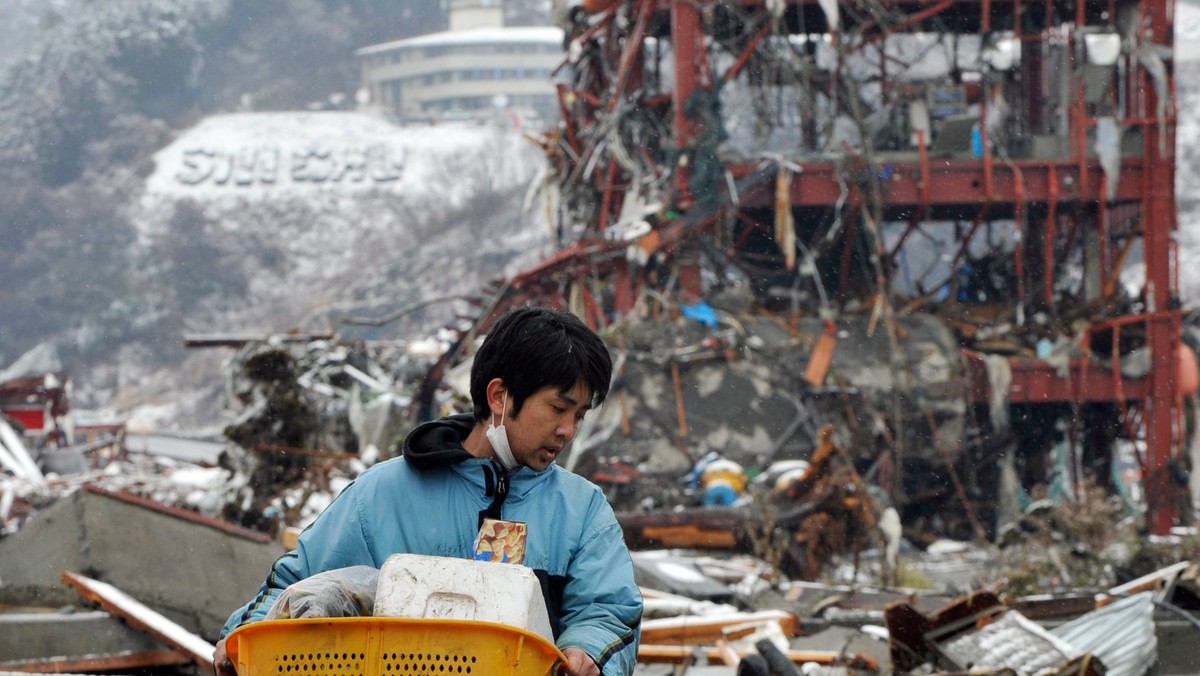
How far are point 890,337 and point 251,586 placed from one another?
1182cm

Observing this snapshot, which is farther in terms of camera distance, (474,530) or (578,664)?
(474,530)

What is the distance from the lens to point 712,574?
1017cm

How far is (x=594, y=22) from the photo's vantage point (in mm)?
21188

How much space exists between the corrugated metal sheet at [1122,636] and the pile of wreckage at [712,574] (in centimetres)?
1

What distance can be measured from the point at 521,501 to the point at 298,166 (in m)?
72.9

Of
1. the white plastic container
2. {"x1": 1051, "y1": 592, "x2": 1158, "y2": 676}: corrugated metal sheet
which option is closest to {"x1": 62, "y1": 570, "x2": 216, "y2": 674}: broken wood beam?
the white plastic container

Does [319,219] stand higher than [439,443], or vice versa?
[439,443]

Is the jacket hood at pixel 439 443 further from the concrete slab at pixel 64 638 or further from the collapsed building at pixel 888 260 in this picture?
the collapsed building at pixel 888 260

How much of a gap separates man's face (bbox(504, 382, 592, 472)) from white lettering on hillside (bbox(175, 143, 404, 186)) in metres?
71.7

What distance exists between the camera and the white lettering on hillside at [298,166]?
7256cm

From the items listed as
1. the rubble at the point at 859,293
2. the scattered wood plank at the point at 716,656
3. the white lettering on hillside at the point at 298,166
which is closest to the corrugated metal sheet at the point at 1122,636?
the scattered wood plank at the point at 716,656

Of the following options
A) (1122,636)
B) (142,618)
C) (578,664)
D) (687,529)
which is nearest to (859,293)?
(687,529)

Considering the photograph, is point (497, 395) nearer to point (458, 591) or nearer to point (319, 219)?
point (458, 591)

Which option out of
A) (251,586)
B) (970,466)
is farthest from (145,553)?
(970,466)
